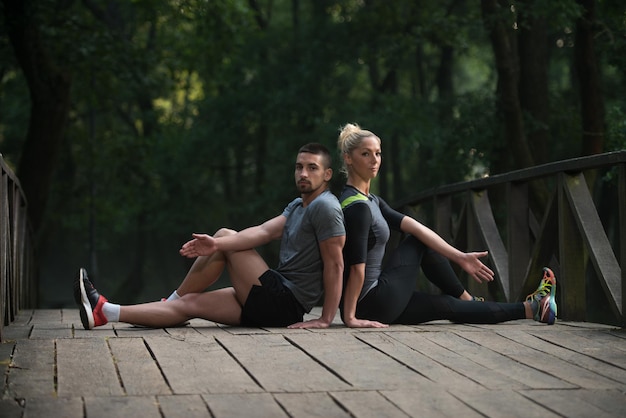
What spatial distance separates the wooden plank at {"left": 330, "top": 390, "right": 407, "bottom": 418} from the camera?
3338mm

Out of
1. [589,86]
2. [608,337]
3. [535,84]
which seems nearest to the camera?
[608,337]

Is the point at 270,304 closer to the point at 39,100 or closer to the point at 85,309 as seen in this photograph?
the point at 85,309

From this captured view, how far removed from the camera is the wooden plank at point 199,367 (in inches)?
148

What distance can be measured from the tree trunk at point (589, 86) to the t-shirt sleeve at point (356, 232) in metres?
7.23

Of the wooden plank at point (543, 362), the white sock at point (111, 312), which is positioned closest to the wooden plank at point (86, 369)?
the white sock at point (111, 312)

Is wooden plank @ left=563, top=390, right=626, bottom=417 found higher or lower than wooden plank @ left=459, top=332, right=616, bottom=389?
lower

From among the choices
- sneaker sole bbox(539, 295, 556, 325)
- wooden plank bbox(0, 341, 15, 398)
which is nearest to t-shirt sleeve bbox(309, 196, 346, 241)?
sneaker sole bbox(539, 295, 556, 325)

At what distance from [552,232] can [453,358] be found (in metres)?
2.24

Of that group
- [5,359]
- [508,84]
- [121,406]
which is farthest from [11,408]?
[508,84]

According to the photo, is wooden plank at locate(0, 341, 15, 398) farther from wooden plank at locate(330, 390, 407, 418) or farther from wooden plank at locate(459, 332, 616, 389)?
wooden plank at locate(459, 332, 616, 389)

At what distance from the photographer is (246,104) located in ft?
72.8

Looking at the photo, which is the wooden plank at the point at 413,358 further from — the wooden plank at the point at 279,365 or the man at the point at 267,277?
the man at the point at 267,277

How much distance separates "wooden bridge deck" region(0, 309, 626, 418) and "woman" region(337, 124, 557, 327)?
26cm

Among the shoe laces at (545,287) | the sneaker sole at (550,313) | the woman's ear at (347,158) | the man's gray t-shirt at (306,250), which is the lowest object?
the sneaker sole at (550,313)
